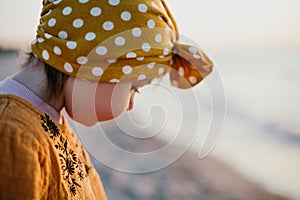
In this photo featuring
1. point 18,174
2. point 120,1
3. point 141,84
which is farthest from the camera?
point 141,84

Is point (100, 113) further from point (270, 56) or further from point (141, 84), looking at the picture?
point (270, 56)

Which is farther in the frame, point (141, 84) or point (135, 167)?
point (135, 167)

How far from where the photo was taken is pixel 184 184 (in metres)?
3.35

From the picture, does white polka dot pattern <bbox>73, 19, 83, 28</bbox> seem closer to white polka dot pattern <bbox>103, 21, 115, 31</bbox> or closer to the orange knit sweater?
white polka dot pattern <bbox>103, 21, 115, 31</bbox>

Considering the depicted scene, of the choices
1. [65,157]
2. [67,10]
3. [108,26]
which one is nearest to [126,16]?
[108,26]

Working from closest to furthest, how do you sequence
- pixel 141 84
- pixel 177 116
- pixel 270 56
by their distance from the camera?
1. pixel 141 84
2. pixel 177 116
3. pixel 270 56

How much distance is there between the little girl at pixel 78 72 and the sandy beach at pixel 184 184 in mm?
1576

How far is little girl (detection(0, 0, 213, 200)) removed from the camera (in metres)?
1.31

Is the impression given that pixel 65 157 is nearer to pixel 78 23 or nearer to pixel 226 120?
pixel 78 23

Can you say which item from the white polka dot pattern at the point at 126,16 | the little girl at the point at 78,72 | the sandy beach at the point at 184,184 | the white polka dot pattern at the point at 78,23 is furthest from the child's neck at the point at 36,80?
the sandy beach at the point at 184,184

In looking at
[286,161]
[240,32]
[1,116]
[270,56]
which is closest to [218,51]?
[240,32]

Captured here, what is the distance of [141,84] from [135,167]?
193 cm

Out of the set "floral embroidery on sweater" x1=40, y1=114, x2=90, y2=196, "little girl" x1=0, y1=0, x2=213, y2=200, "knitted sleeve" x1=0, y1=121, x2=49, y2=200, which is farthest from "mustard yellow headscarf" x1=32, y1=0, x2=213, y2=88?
"knitted sleeve" x1=0, y1=121, x2=49, y2=200

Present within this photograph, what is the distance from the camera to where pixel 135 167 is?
11.2ft
